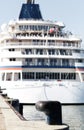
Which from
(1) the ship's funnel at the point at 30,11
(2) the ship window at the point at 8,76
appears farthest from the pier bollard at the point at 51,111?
(1) the ship's funnel at the point at 30,11

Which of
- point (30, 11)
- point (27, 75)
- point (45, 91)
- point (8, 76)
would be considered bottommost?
point (45, 91)

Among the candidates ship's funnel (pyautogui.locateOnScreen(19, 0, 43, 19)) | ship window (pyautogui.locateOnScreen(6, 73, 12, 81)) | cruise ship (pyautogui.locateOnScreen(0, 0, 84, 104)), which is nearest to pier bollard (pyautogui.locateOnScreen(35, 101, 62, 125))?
cruise ship (pyautogui.locateOnScreen(0, 0, 84, 104))

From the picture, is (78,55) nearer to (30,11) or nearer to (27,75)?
(27,75)

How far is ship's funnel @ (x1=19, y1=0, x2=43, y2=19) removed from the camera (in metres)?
59.2

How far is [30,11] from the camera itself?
59.4 metres

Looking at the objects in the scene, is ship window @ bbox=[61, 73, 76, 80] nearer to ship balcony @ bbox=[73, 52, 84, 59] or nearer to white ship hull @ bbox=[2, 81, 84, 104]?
white ship hull @ bbox=[2, 81, 84, 104]

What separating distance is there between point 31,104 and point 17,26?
12235mm

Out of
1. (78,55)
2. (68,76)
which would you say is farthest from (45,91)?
(78,55)

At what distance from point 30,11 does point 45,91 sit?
51.4ft

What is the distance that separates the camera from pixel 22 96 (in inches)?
1847

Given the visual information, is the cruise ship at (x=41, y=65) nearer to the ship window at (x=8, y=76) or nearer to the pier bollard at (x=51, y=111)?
the ship window at (x=8, y=76)

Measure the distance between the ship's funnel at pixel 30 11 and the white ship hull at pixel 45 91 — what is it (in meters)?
13.9

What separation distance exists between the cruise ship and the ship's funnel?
5.02 metres

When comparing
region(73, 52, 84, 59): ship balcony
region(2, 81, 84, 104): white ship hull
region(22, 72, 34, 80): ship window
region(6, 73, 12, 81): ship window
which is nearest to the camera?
region(2, 81, 84, 104): white ship hull
